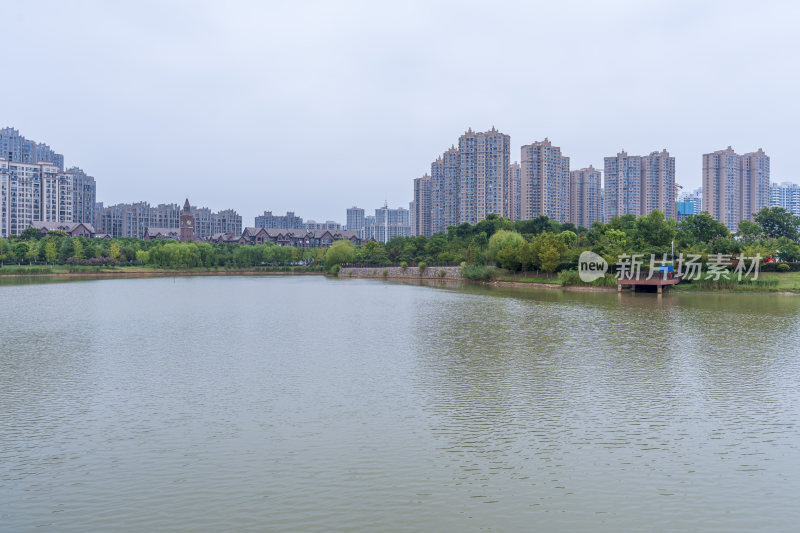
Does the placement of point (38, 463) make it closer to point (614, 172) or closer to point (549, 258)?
point (549, 258)

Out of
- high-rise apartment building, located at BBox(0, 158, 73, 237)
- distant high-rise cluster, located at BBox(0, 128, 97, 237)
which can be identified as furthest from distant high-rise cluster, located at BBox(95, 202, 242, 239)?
high-rise apartment building, located at BBox(0, 158, 73, 237)

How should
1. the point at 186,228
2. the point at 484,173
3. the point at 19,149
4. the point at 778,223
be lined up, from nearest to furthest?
the point at 778,223 < the point at 484,173 < the point at 186,228 < the point at 19,149

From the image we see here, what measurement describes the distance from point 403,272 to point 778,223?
3774 cm

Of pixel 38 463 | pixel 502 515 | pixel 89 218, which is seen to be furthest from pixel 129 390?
pixel 89 218

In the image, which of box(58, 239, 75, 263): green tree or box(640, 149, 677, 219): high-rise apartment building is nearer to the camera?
box(58, 239, 75, 263): green tree

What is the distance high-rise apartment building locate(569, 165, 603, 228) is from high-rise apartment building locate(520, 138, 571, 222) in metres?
11.6

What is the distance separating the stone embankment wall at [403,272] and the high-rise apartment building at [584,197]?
53.3m

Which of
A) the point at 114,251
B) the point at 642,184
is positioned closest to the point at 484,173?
the point at 642,184

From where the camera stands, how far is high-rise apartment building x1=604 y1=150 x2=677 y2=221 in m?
102

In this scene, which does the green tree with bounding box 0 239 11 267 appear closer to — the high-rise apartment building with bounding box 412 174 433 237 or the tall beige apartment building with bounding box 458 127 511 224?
the tall beige apartment building with bounding box 458 127 511 224

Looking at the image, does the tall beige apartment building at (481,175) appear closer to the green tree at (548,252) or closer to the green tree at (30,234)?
the green tree at (548,252)

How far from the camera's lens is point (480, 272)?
5625 centimetres

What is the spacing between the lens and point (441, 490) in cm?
757

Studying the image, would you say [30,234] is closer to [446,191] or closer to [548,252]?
[446,191]
